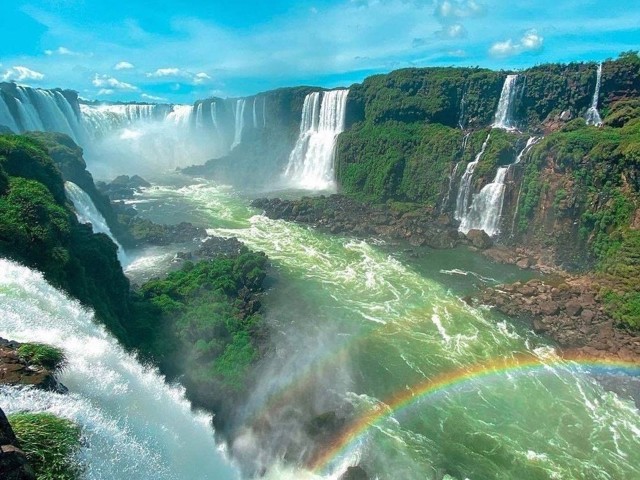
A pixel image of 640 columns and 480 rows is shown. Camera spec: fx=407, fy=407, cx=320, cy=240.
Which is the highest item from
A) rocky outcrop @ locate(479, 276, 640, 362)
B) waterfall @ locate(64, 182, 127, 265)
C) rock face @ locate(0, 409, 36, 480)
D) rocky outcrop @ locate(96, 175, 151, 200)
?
rock face @ locate(0, 409, 36, 480)

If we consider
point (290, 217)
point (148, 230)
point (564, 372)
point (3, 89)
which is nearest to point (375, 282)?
point (564, 372)

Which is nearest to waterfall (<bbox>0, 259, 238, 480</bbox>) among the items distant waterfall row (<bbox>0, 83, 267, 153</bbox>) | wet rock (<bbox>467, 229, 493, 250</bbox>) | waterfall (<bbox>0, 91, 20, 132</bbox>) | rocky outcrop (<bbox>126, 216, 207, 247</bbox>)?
rocky outcrop (<bbox>126, 216, 207, 247</bbox>)

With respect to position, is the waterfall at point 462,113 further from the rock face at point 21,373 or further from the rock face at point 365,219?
the rock face at point 21,373

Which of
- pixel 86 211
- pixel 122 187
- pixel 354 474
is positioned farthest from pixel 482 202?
pixel 122 187

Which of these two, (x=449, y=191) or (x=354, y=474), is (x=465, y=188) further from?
(x=354, y=474)

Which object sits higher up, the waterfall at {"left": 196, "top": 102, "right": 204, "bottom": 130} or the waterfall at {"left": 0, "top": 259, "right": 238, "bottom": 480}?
the waterfall at {"left": 196, "top": 102, "right": 204, "bottom": 130}

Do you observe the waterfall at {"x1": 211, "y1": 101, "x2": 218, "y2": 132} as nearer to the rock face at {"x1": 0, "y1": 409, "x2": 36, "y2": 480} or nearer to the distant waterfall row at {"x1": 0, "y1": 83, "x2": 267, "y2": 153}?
the distant waterfall row at {"x1": 0, "y1": 83, "x2": 267, "y2": 153}

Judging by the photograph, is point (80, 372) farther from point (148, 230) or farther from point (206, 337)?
point (148, 230)
